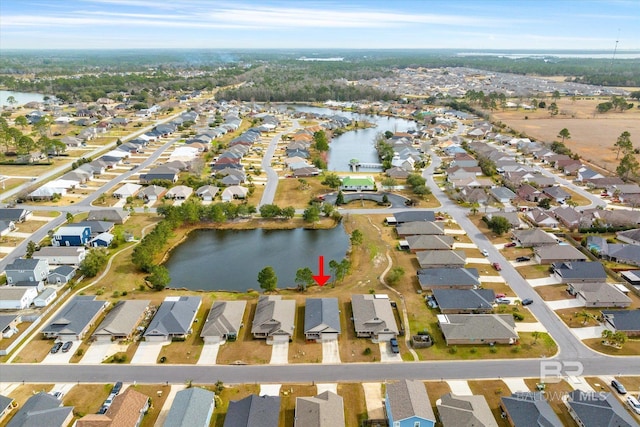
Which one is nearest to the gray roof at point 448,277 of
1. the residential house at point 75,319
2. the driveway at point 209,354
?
the driveway at point 209,354

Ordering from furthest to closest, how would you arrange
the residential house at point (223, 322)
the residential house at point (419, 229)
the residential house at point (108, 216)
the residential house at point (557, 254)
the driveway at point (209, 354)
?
1. the residential house at point (108, 216)
2. the residential house at point (419, 229)
3. the residential house at point (557, 254)
4. the residential house at point (223, 322)
5. the driveway at point (209, 354)

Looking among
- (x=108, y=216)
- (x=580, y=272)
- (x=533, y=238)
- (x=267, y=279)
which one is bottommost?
(x=267, y=279)

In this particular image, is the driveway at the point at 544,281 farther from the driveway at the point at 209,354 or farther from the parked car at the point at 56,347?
the parked car at the point at 56,347

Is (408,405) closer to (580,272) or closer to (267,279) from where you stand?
(267,279)

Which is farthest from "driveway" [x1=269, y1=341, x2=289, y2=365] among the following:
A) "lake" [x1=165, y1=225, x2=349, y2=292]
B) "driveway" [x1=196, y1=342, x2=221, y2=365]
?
"lake" [x1=165, y1=225, x2=349, y2=292]

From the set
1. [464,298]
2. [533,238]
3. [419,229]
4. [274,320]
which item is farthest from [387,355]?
[533,238]

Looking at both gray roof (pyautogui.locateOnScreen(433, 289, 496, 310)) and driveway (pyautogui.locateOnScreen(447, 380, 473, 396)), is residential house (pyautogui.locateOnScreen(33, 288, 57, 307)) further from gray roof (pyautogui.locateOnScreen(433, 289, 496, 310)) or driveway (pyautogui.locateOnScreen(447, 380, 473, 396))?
gray roof (pyautogui.locateOnScreen(433, 289, 496, 310))

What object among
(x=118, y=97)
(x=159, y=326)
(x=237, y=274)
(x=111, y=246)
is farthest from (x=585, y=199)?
(x=118, y=97)
